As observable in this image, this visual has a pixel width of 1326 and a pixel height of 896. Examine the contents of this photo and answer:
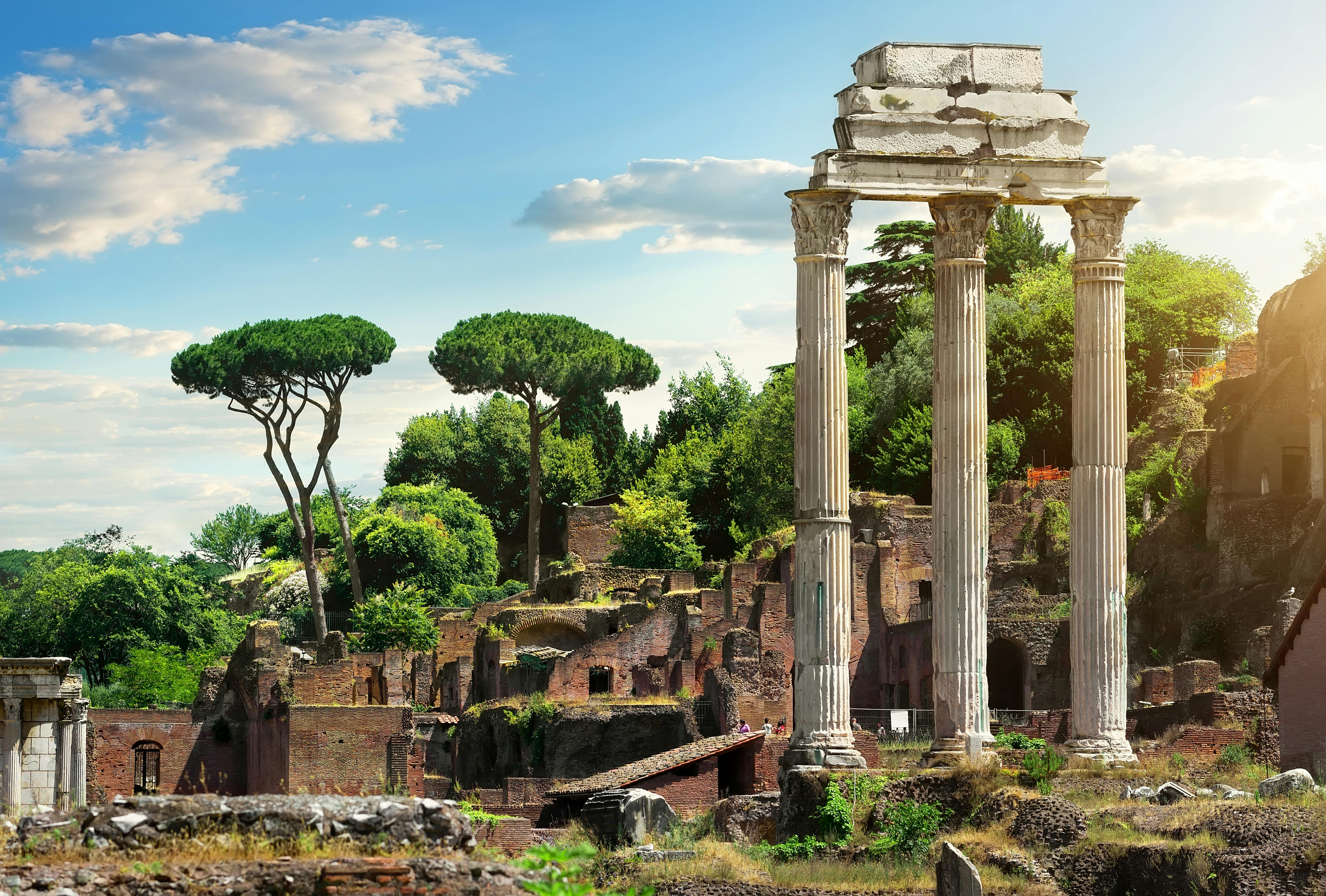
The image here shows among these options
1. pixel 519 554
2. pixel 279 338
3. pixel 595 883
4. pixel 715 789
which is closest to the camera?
pixel 595 883

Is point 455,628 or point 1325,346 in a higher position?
point 1325,346

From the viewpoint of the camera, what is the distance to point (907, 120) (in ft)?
91.0

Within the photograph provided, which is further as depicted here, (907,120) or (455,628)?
(455,628)

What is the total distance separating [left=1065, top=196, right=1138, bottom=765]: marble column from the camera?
2772 centimetres

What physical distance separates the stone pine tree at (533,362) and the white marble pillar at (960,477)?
42850 millimetres

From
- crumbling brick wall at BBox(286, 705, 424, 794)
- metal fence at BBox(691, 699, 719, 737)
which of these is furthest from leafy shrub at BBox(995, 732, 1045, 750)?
crumbling brick wall at BBox(286, 705, 424, 794)

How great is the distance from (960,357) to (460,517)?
50634 mm

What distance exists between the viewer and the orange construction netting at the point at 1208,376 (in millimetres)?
54281

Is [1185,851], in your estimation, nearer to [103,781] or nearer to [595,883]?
[595,883]

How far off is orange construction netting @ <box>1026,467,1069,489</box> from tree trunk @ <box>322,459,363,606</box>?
77.3 feet

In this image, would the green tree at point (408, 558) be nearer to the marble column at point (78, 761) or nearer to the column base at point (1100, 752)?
the marble column at point (78, 761)

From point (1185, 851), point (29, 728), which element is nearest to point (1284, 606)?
point (1185, 851)

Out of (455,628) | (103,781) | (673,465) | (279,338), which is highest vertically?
(279,338)

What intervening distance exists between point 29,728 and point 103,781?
13.7m
